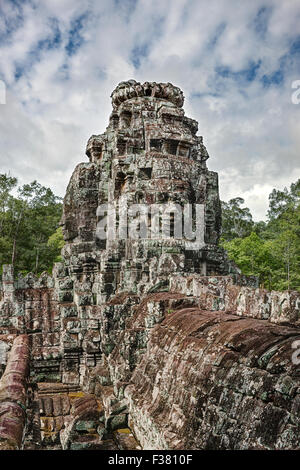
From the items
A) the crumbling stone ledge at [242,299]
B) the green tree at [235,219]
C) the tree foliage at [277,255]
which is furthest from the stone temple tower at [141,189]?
the green tree at [235,219]

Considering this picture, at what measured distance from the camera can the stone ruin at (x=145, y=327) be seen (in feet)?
11.2

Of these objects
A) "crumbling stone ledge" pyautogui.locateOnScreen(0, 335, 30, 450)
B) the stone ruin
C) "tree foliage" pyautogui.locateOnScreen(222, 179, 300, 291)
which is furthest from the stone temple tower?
"tree foliage" pyautogui.locateOnScreen(222, 179, 300, 291)

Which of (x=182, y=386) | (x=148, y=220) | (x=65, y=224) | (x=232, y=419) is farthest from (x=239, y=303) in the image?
(x=65, y=224)

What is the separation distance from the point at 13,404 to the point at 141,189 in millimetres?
6457

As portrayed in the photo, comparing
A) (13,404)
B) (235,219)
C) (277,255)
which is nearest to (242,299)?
(13,404)

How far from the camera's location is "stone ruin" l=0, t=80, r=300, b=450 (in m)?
3.43

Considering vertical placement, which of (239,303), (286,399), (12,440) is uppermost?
(239,303)

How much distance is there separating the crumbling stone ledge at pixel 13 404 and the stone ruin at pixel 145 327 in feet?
0.07

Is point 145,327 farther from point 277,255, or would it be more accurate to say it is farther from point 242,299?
point 277,255

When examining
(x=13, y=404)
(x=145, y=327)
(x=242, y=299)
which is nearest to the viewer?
(x=13, y=404)

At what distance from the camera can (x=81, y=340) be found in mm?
10414

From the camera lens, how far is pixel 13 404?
14.4ft
